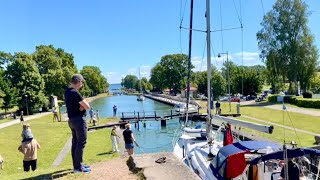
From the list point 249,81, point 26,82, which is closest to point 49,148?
point 26,82

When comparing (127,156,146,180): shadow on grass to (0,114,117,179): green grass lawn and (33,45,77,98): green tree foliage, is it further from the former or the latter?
(33,45,77,98): green tree foliage

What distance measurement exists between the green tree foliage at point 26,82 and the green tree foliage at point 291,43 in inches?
1453

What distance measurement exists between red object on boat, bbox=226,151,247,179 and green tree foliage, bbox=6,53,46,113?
158 feet

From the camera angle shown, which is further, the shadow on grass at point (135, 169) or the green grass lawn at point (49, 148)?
the green grass lawn at point (49, 148)

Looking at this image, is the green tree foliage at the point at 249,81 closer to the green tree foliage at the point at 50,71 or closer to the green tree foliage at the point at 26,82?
the green tree foliage at the point at 26,82

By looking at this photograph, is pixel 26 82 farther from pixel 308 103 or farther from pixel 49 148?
pixel 308 103

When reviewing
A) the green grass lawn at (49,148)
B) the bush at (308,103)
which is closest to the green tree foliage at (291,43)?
the bush at (308,103)

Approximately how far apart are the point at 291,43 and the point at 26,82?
4168 centimetres

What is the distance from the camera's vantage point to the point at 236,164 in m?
7.35

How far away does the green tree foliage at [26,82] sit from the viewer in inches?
1988

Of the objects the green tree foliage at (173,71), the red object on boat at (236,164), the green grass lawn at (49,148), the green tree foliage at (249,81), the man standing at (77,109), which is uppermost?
the green tree foliage at (173,71)

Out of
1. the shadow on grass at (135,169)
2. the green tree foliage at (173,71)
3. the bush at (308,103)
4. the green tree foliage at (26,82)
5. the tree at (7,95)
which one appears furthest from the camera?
the green tree foliage at (173,71)

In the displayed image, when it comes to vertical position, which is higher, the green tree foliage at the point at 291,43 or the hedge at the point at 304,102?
the green tree foliage at the point at 291,43

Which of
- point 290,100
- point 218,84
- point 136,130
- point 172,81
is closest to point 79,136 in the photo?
point 136,130
